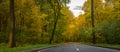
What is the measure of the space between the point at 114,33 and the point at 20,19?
18341 millimetres

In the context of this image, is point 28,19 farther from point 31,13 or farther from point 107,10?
point 107,10

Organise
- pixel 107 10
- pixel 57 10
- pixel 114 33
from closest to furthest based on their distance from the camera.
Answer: pixel 114 33 → pixel 107 10 → pixel 57 10

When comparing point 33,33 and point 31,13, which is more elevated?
point 31,13

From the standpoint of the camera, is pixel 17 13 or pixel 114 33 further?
pixel 17 13

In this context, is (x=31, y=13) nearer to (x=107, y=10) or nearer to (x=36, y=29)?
(x=36, y=29)

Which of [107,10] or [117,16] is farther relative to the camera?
[107,10]

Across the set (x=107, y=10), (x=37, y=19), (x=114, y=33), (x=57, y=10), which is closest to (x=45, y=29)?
(x=57, y=10)

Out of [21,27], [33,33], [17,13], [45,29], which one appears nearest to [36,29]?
[33,33]

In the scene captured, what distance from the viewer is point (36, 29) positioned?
50.1 m

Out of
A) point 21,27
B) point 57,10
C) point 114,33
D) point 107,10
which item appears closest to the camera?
point 114,33

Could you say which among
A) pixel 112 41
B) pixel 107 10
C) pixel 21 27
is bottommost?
pixel 112 41

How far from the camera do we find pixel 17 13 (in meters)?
43.5

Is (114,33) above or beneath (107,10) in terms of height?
beneath

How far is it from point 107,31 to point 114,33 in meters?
2.61
